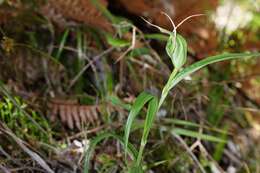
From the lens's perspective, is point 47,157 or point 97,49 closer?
point 47,157

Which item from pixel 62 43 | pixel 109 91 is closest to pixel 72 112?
pixel 109 91

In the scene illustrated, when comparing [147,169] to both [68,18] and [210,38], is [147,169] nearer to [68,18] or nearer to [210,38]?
[68,18]

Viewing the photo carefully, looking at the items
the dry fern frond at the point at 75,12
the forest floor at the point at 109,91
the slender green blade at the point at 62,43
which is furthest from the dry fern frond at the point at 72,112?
the dry fern frond at the point at 75,12

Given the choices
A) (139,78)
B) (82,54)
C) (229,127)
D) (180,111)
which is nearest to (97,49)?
(82,54)

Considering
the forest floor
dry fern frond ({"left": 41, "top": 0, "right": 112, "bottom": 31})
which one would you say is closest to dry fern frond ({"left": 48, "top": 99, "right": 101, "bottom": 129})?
the forest floor

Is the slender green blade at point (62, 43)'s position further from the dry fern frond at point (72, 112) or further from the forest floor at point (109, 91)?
the dry fern frond at point (72, 112)

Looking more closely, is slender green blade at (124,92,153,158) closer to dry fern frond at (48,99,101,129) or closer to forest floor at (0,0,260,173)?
forest floor at (0,0,260,173)

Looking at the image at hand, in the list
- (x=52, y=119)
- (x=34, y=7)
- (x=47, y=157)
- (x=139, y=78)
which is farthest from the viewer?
(x=139, y=78)
